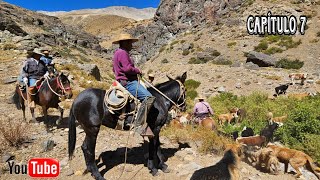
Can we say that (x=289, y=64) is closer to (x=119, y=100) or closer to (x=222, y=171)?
(x=222, y=171)

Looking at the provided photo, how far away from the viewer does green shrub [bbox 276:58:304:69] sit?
2433 cm

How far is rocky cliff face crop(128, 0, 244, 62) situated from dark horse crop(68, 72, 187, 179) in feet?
121

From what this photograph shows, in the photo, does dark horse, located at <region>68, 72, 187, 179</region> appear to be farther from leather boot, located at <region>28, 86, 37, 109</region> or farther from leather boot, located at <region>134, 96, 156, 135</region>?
leather boot, located at <region>28, 86, 37, 109</region>

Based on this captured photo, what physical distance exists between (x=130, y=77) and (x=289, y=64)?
71.4 ft

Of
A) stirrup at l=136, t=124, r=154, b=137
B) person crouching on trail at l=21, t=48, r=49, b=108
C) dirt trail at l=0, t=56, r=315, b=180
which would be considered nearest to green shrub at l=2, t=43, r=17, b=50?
person crouching on trail at l=21, t=48, r=49, b=108

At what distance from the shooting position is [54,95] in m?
8.93

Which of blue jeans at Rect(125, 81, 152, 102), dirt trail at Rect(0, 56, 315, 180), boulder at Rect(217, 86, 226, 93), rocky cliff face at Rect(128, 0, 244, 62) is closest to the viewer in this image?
blue jeans at Rect(125, 81, 152, 102)

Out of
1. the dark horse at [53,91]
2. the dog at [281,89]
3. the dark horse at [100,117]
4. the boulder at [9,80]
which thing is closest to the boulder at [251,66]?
the dog at [281,89]

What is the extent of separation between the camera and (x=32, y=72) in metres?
9.61

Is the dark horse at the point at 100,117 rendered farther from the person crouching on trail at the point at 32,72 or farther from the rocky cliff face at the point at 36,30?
the rocky cliff face at the point at 36,30

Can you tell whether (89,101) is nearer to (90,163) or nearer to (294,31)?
(90,163)

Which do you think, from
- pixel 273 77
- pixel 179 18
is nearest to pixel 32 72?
pixel 273 77

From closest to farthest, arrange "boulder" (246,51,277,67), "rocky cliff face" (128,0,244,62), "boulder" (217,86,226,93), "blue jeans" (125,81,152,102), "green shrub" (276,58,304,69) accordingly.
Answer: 1. "blue jeans" (125,81,152,102)
2. "boulder" (217,86,226,93)
3. "green shrub" (276,58,304,69)
4. "boulder" (246,51,277,67)
5. "rocky cliff face" (128,0,244,62)

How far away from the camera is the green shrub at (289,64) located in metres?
24.3
